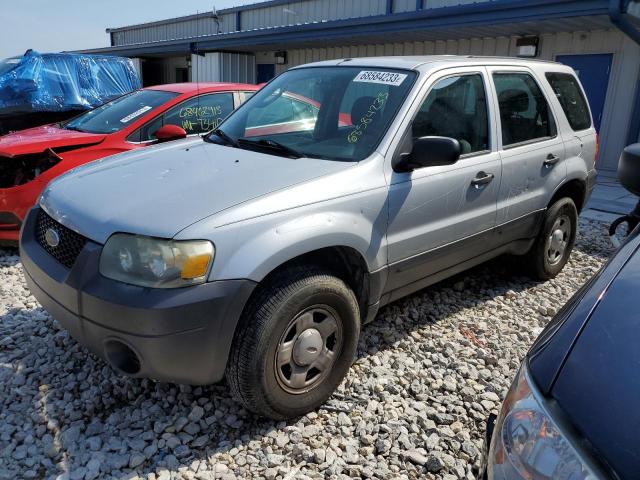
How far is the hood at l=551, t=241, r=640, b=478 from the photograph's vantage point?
113cm

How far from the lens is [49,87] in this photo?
764 centimetres

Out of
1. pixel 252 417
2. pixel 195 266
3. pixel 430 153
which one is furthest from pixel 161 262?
pixel 430 153

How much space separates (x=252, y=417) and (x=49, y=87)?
6861mm

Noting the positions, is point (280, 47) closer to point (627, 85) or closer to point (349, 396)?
point (627, 85)

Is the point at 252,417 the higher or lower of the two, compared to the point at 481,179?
lower

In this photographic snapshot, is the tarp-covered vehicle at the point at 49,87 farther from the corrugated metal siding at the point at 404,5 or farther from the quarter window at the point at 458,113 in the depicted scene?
the corrugated metal siding at the point at 404,5

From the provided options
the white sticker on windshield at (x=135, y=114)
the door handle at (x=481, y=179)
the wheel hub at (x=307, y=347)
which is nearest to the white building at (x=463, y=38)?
the door handle at (x=481, y=179)

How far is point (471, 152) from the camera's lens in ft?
11.3

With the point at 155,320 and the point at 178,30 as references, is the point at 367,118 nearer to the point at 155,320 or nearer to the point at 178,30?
the point at 155,320

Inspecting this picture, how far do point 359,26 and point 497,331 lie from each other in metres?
8.85

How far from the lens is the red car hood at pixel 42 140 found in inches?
187

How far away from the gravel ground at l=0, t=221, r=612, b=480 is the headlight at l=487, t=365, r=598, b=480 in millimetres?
1148

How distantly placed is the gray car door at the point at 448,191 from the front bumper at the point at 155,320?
1.09 metres

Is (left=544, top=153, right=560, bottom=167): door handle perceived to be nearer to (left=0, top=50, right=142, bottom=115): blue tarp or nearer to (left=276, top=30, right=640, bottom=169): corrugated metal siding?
(left=276, top=30, right=640, bottom=169): corrugated metal siding
